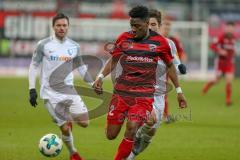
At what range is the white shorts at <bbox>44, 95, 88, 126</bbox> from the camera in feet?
35.6

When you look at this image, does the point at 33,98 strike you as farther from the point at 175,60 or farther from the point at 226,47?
the point at 226,47

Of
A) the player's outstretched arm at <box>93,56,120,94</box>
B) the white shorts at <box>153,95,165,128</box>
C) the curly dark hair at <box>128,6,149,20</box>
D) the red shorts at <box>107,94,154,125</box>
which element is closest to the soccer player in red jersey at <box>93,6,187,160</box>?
the red shorts at <box>107,94,154,125</box>

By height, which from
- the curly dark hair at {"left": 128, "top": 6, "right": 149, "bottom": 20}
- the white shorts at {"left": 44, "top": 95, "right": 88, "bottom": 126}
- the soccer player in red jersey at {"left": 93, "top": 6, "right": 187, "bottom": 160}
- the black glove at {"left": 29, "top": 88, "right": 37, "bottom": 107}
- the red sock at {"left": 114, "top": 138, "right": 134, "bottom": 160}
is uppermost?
the curly dark hair at {"left": 128, "top": 6, "right": 149, "bottom": 20}

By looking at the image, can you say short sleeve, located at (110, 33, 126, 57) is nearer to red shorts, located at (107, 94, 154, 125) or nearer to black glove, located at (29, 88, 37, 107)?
red shorts, located at (107, 94, 154, 125)

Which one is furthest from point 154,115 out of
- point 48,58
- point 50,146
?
point 48,58

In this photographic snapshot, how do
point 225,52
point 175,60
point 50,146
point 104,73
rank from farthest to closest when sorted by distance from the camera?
point 225,52 < point 175,60 < point 50,146 < point 104,73

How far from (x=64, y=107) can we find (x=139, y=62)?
2069 mm

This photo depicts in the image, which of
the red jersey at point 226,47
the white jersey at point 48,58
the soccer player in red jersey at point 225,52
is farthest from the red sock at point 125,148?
the red jersey at point 226,47

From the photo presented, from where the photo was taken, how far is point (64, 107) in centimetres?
1111

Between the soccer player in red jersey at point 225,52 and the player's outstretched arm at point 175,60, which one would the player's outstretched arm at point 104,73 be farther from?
the soccer player in red jersey at point 225,52

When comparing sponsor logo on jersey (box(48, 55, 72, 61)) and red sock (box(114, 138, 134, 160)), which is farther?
sponsor logo on jersey (box(48, 55, 72, 61))

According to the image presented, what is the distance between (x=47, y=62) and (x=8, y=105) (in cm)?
869

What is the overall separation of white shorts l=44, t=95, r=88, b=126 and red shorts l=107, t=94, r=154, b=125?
1445 millimetres

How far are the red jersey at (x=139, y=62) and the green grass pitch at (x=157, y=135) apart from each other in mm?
1883
